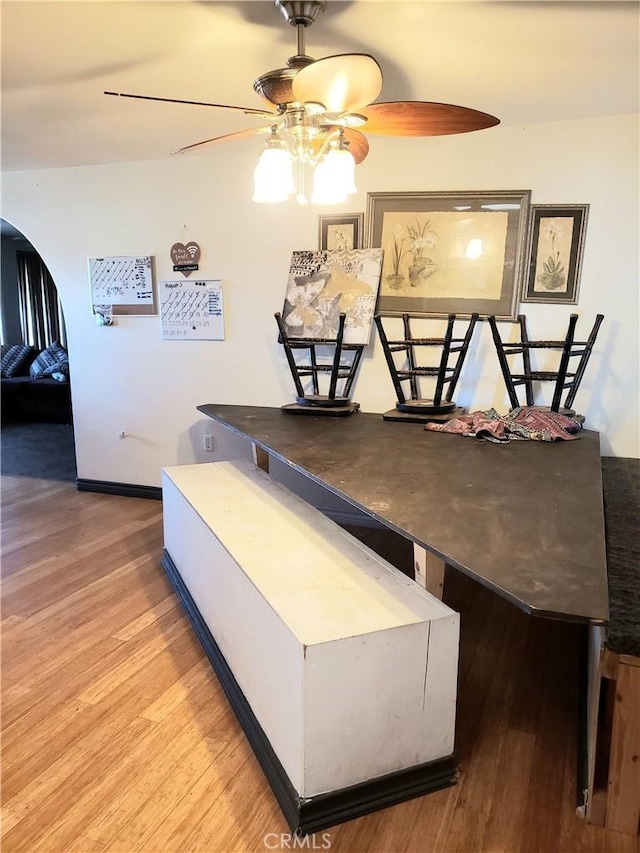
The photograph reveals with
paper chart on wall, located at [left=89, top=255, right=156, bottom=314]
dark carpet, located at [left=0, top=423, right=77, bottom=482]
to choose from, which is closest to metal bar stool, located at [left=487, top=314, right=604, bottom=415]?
paper chart on wall, located at [left=89, top=255, right=156, bottom=314]

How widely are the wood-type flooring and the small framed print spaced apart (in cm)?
190

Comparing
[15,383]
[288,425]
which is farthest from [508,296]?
[15,383]

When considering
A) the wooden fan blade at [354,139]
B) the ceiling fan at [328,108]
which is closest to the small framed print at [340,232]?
the wooden fan blade at [354,139]

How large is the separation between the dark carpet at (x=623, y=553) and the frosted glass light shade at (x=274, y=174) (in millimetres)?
1501

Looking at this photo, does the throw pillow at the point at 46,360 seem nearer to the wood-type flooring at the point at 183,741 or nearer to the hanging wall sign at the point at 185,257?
the hanging wall sign at the point at 185,257

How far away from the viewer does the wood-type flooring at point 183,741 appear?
1369 mm

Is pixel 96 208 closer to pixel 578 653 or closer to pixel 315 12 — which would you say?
pixel 315 12

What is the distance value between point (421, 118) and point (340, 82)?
1.34 ft

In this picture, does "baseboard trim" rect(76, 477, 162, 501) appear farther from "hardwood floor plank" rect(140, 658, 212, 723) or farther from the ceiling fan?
the ceiling fan

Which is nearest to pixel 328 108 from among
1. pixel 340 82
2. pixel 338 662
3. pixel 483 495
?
pixel 340 82

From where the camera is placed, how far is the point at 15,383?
6.49 meters

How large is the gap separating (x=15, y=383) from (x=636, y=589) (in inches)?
263

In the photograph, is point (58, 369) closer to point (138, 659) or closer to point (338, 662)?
point (138, 659)

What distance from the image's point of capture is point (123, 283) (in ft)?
12.3
